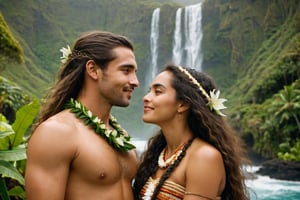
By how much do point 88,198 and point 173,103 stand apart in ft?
2.45

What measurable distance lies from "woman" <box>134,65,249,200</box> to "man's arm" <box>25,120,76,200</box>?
0.62 metres

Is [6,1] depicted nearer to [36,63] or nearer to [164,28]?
[36,63]

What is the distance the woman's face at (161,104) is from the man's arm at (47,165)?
25.5 inches

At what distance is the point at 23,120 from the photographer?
3.31 meters

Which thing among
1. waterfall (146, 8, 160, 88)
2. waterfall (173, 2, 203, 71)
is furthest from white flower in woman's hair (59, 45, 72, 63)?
waterfall (146, 8, 160, 88)

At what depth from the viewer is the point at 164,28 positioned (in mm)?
68375

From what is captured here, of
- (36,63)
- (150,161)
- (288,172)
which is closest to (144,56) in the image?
(36,63)

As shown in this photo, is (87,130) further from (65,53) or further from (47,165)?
(65,53)

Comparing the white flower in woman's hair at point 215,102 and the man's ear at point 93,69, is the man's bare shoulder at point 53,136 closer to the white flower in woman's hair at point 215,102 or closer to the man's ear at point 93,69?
the man's ear at point 93,69

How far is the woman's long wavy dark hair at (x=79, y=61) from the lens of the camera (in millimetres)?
2359

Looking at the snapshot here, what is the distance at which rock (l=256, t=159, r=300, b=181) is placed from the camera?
2158 cm

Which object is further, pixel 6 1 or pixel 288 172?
pixel 6 1

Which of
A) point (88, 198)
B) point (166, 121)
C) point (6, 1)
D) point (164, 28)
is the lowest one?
point (88, 198)

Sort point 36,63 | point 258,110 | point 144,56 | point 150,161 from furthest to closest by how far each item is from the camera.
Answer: point 144,56
point 36,63
point 258,110
point 150,161
